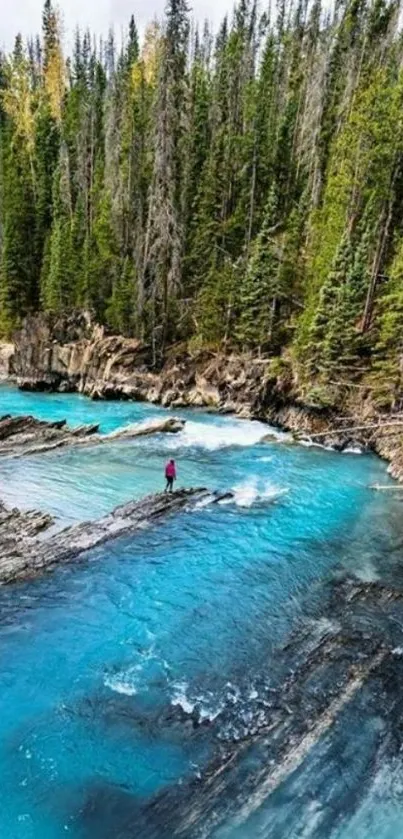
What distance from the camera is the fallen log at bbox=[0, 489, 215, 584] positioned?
1471cm

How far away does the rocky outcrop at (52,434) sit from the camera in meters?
25.1

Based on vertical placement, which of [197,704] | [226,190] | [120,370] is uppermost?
[226,190]

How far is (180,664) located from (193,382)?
27317 mm

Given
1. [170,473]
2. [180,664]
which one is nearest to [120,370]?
[170,473]

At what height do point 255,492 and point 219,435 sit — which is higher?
point 219,435

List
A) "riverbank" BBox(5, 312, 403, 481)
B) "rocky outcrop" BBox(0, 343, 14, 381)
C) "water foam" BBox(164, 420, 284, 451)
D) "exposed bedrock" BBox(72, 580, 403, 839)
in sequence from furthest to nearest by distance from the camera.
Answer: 1. "rocky outcrop" BBox(0, 343, 14, 381)
2. "riverbank" BBox(5, 312, 403, 481)
3. "water foam" BBox(164, 420, 284, 451)
4. "exposed bedrock" BBox(72, 580, 403, 839)

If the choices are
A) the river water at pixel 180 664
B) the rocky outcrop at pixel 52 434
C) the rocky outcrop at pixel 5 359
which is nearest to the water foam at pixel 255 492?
the river water at pixel 180 664

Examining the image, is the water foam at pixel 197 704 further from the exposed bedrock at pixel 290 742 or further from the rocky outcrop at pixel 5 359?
the rocky outcrop at pixel 5 359

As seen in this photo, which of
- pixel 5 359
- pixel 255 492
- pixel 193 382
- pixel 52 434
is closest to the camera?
pixel 255 492

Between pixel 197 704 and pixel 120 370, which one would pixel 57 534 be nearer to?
pixel 197 704

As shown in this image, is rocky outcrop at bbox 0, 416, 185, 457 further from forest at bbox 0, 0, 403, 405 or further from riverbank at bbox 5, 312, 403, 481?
forest at bbox 0, 0, 403, 405

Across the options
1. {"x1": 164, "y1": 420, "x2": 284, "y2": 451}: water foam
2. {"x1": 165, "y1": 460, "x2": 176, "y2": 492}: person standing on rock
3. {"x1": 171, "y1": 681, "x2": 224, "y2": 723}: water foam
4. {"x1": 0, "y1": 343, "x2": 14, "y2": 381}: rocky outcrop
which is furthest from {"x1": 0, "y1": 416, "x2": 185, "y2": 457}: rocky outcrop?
{"x1": 0, "y1": 343, "x2": 14, "y2": 381}: rocky outcrop

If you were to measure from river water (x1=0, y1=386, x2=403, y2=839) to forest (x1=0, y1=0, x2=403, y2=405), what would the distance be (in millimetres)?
11994

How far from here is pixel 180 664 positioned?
11398mm
